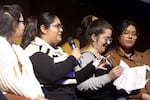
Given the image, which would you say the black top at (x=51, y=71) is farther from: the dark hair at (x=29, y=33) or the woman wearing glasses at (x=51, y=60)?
the dark hair at (x=29, y=33)

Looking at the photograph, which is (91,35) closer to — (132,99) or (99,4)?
(132,99)

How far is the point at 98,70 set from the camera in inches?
146

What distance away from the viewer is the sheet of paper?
3953 mm

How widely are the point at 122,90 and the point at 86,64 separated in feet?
1.60

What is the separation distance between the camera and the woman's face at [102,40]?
12.7ft

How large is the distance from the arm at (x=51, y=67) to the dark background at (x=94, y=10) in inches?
71.9

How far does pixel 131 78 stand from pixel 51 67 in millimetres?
994

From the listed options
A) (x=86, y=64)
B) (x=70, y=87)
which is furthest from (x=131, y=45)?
(x=70, y=87)

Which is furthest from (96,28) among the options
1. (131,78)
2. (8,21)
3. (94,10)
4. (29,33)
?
(94,10)

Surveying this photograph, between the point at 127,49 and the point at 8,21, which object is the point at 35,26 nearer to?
the point at 8,21

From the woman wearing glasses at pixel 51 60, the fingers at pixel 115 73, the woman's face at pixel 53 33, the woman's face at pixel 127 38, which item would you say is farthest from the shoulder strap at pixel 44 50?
the woman's face at pixel 127 38

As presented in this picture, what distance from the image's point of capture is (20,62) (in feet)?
9.95

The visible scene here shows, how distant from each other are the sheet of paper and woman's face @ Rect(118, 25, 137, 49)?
13.2 inches

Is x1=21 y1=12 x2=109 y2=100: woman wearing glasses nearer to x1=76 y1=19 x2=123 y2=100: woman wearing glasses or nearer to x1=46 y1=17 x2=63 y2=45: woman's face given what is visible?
x1=46 y1=17 x2=63 y2=45: woman's face
